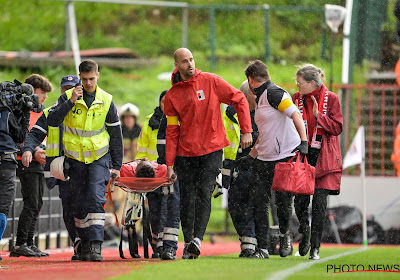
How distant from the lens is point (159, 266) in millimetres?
8383

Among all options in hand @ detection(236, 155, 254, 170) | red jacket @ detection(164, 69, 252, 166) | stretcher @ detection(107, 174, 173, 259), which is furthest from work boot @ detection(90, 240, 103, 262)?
hand @ detection(236, 155, 254, 170)

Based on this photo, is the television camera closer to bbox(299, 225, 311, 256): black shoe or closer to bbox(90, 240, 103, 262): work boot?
bbox(90, 240, 103, 262): work boot

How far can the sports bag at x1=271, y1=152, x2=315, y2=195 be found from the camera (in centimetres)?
945

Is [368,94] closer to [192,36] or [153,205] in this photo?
[192,36]

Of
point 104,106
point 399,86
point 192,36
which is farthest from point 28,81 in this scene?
point 192,36

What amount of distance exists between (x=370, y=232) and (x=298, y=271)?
9.54 m

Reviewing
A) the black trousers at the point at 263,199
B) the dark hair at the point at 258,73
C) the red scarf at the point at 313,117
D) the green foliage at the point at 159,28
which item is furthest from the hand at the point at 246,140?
the green foliage at the point at 159,28

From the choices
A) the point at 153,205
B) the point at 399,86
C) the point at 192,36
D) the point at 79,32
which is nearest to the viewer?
the point at 153,205

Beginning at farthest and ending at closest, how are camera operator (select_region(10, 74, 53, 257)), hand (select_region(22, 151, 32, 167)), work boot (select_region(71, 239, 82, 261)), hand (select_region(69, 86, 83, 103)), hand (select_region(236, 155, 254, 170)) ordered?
camera operator (select_region(10, 74, 53, 257)) → hand (select_region(236, 155, 254, 170)) → work boot (select_region(71, 239, 82, 261)) → hand (select_region(22, 151, 32, 167)) → hand (select_region(69, 86, 83, 103))

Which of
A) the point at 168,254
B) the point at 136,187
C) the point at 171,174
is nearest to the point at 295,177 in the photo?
the point at 171,174

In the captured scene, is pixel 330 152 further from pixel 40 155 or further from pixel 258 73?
pixel 40 155

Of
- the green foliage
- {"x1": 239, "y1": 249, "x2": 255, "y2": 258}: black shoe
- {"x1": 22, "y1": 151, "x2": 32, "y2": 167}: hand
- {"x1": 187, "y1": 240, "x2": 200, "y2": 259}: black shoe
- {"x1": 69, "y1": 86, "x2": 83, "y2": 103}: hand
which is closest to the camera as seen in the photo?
{"x1": 187, "y1": 240, "x2": 200, "y2": 259}: black shoe

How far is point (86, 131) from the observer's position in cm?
976
